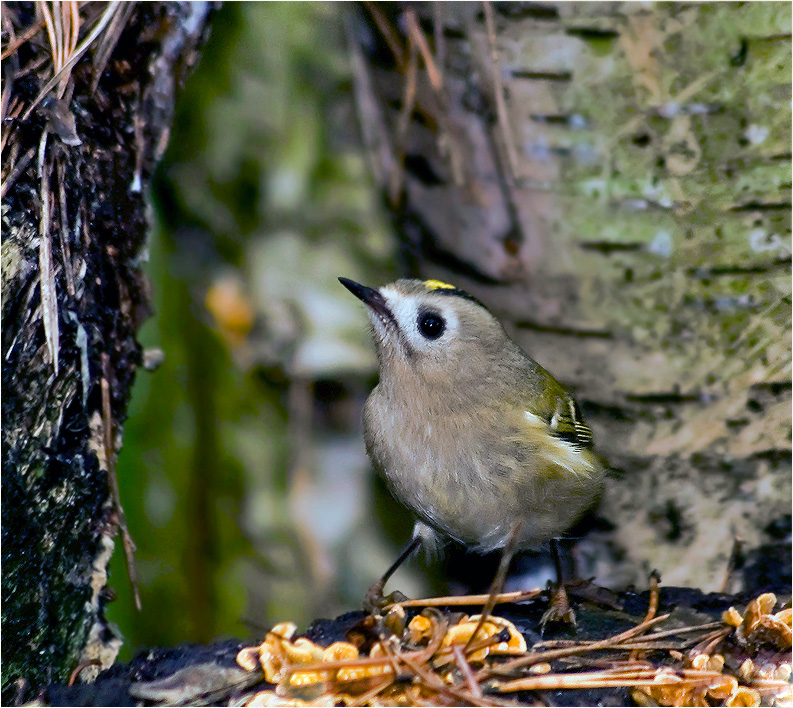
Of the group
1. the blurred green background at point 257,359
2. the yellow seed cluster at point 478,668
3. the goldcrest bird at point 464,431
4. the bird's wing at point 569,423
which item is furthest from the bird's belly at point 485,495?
→ the blurred green background at point 257,359

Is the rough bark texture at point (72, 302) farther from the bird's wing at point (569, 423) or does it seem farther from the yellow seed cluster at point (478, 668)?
the bird's wing at point (569, 423)

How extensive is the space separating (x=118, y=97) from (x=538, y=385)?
1.25 m

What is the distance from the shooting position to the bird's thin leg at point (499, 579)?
1400 mm

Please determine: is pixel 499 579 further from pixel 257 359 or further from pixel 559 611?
pixel 257 359

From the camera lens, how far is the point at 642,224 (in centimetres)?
190

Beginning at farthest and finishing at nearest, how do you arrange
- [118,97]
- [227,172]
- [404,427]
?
[227,172] < [404,427] < [118,97]

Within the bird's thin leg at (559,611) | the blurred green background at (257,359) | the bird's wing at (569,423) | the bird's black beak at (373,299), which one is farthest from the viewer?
the blurred green background at (257,359)

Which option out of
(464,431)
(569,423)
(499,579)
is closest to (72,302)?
(464,431)

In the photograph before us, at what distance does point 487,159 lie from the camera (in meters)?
2.01

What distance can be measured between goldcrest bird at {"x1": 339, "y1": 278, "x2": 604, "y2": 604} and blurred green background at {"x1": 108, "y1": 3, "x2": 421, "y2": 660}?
72cm

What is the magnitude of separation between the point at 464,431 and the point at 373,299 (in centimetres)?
39

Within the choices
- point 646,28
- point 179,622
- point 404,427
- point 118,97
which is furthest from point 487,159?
point 179,622

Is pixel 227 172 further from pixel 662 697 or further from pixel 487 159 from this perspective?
pixel 662 697

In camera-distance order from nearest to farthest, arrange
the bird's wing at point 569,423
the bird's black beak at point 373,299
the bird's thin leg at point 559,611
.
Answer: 1. the bird's thin leg at point 559,611
2. the bird's black beak at point 373,299
3. the bird's wing at point 569,423
